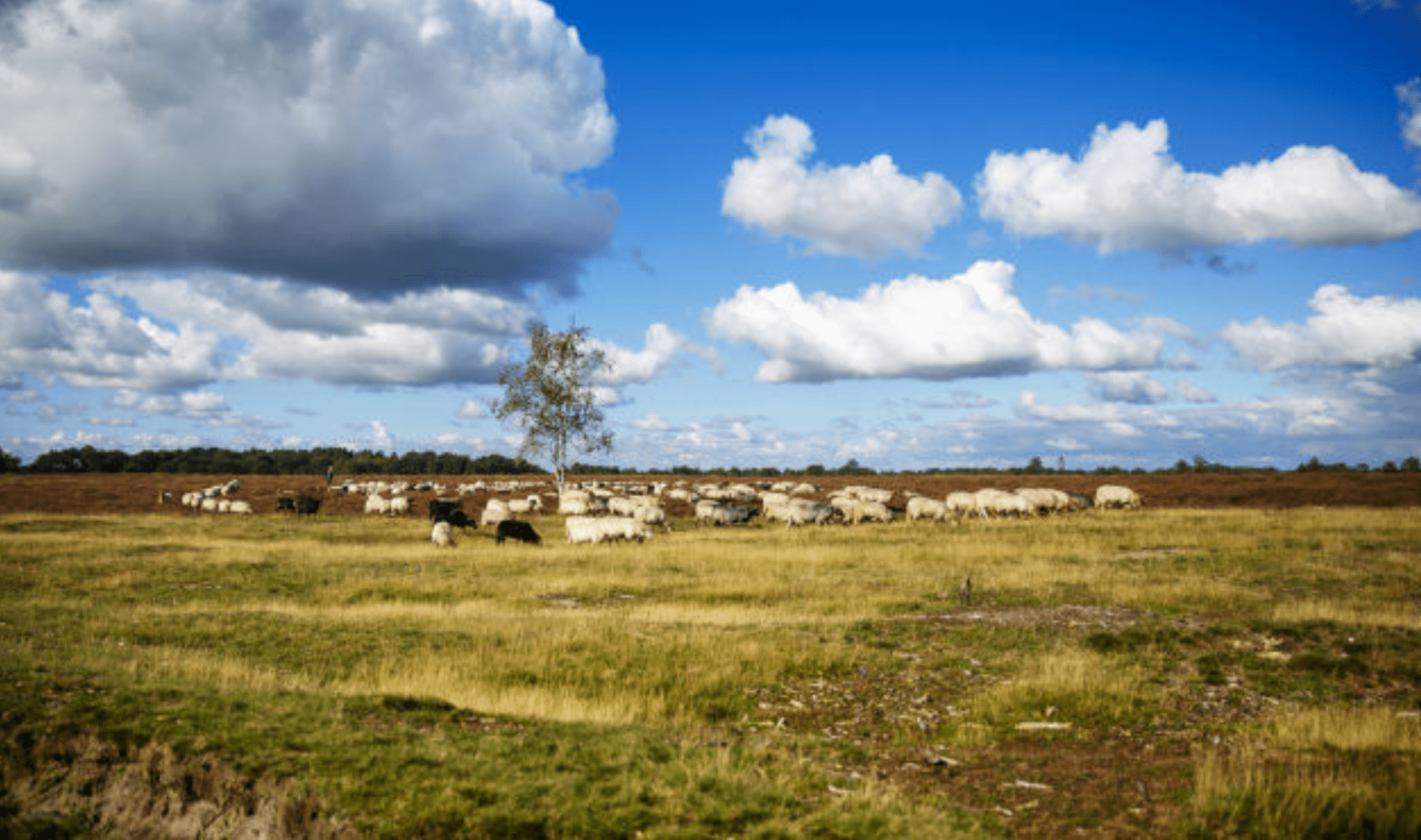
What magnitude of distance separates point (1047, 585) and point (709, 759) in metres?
16.2

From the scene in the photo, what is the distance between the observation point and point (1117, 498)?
51281 millimetres

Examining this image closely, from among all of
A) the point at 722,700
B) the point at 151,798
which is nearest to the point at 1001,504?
the point at 722,700

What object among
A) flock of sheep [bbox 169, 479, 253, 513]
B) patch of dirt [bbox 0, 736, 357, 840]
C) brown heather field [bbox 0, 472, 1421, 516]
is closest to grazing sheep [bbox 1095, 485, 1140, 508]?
brown heather field [bbox 0, 472, 1421, 516]

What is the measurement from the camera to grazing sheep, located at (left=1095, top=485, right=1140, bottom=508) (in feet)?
168

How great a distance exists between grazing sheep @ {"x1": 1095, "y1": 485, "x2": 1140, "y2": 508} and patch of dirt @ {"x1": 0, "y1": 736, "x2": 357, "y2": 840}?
53.3m

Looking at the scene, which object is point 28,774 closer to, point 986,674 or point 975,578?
point 986,674

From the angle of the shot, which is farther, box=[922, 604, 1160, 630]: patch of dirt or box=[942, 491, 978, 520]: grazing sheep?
box=[942, 491, 978, 520]: grazing sheep

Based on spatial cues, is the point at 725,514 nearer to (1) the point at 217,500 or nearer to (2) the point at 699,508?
(2) the point at 699,508

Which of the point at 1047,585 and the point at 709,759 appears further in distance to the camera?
the point at 1047,585

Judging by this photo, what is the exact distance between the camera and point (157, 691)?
1054cm

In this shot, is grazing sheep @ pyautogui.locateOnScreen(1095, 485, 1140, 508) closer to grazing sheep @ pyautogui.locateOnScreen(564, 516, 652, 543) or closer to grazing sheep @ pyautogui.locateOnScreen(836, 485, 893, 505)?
grazing sheep @ pyautogui.locateOnScreen(836, 485, 893, 505)

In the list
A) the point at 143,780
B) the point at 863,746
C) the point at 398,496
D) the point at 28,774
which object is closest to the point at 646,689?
the point at 863,746

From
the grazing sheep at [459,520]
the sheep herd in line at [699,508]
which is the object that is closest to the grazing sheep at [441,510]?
the sheep herd in line at [699,508]

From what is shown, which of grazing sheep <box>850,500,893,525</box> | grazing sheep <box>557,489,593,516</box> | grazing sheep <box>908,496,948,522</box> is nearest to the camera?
grazing sheep <box>850,500,893,525</box>
